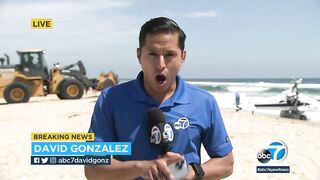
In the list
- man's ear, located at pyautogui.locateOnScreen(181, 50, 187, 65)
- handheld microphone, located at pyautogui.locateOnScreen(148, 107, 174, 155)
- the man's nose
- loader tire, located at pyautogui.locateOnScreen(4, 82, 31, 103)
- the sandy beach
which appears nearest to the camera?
handheld microphone, located at pyautogui.locateOnScreen(148, 107, 174, 155)

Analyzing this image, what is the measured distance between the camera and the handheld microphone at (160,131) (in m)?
1.33

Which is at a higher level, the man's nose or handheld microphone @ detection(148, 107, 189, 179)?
the man's nose

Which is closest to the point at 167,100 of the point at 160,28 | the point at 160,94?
the point at 160,94

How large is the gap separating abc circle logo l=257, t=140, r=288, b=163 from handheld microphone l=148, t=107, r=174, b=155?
571 cm

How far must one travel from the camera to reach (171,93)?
158 cm

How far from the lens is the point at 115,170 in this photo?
144 centimetres

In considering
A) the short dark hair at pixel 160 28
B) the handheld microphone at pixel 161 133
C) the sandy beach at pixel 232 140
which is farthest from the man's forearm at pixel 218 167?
the sandy beach at pixel 232 140

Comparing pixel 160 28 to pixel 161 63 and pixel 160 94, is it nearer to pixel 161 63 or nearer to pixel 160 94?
pixel 161 63

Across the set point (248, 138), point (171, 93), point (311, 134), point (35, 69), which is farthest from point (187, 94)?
point (35, 69)

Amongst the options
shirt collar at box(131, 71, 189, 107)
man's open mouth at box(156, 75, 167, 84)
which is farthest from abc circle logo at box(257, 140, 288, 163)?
man's open mouth at box(156, 75, 167, 84)

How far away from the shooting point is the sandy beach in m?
6.15

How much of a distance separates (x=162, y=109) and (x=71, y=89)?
18032mm

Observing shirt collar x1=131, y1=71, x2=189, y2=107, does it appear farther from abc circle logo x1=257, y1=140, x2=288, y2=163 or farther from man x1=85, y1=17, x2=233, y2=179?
abc circle logo x1=257, y1=140, x2=288, y2=163

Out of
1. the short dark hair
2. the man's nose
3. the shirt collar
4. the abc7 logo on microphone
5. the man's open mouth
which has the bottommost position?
the abc7 logo on microphone
